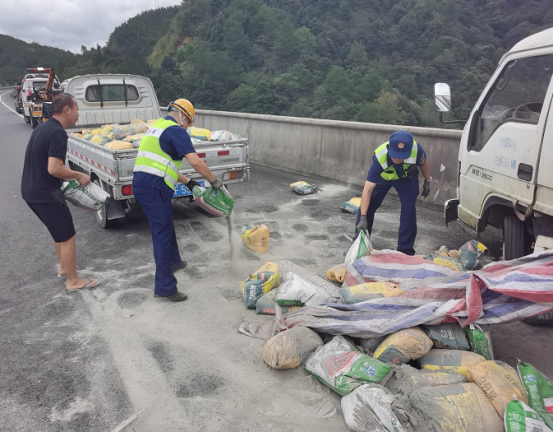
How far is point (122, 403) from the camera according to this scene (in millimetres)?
2953

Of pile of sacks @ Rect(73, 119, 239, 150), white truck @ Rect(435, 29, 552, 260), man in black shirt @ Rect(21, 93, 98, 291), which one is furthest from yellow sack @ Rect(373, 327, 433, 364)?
pile of sacks @ Rect(73, 119, 239, 150)

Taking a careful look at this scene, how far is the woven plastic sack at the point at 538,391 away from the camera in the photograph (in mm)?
2424

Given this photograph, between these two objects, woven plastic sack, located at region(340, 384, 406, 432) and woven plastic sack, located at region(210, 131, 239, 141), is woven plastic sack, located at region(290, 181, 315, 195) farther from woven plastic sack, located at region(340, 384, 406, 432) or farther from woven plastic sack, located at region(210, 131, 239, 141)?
woven plastic sack, located at region(340, 384, 406, 432)

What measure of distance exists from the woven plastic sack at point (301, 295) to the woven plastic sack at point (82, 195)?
228 centimetres

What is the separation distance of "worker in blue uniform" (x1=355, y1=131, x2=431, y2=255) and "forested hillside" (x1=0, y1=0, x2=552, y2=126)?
30.3 metres

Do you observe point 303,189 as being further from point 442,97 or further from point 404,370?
point 404,370

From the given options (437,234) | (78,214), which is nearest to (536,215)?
(437,234)

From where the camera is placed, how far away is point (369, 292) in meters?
3.61

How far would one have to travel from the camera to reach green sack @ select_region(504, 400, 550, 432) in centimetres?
226

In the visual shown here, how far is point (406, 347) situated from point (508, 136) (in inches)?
84.8

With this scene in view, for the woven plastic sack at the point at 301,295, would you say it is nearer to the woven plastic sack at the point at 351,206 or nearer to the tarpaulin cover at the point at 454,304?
the tarpaulin cover at the point at 454,304

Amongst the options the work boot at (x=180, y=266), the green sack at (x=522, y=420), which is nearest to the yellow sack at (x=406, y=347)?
the green sack at (x=522, y=420)

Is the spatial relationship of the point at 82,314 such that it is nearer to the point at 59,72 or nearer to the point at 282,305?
the point at 282,305

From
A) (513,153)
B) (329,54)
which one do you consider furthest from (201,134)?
(329,54)
